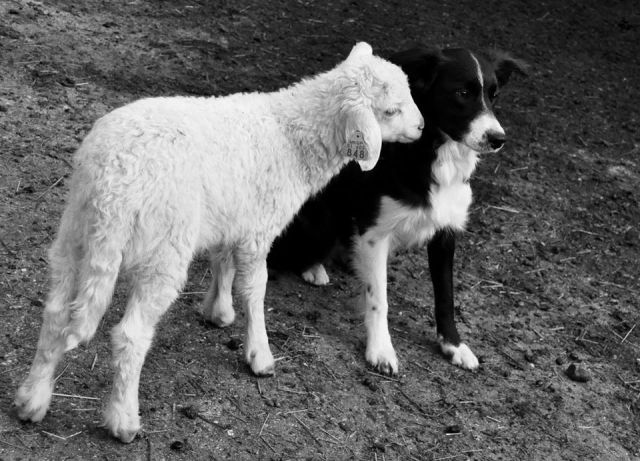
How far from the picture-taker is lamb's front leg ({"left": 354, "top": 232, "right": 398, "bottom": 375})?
4.53m

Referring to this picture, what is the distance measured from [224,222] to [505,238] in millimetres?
2831

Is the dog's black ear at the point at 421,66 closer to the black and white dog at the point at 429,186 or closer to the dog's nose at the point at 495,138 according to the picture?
the black and white dog at the point at 429,186

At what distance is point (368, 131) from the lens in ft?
12.7

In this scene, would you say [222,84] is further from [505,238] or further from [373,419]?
[373,419]

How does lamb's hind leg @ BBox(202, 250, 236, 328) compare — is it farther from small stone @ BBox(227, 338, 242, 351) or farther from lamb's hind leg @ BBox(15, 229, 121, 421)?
lamb's hind leg @ BBox(15, 229, 121, 421)

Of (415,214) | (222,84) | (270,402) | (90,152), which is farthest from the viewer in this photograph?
(222,84)

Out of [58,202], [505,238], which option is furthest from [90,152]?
[505,238]

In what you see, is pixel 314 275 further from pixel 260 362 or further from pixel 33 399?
pixel 33 399

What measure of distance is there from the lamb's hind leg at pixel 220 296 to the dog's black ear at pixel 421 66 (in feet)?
4.49

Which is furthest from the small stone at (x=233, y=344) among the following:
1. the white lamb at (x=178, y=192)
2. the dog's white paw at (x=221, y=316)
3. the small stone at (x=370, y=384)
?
the small stone at (x=370, y=384)

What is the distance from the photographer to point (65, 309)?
3.29 meters

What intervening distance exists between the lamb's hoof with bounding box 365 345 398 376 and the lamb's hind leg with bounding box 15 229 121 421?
173 cm

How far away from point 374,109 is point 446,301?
4.35 feet

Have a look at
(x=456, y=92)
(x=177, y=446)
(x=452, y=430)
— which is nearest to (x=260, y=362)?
(x=177, y=446)
